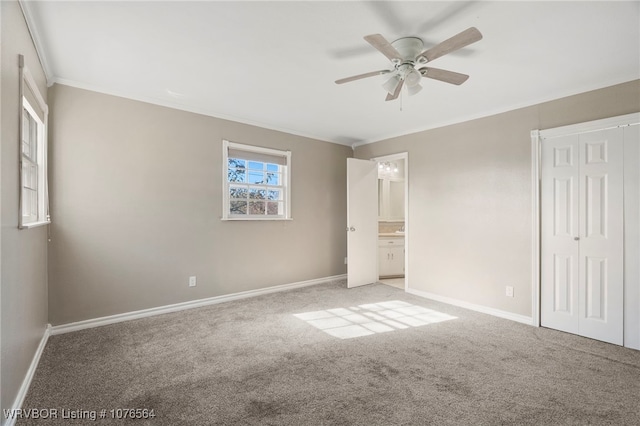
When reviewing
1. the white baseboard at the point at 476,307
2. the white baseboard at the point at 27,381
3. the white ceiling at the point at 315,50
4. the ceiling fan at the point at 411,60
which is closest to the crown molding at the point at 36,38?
the white ceiling at the point at 315,50

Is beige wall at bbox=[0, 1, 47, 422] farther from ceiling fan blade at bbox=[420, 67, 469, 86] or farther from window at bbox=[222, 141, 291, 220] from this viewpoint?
ceiling fan blade at bbox=[420, 67, 469, 86]

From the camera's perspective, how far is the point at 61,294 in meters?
3.01

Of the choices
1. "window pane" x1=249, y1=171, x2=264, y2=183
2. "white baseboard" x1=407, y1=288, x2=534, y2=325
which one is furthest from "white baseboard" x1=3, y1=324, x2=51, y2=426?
"white baseboard" x1=407, y1=288, x2=534, y2=325

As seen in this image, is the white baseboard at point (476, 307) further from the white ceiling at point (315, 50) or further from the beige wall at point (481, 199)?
the white ceiling at point (315, 50)

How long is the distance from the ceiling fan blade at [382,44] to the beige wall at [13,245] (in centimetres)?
201

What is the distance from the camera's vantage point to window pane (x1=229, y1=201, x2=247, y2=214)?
422 cm

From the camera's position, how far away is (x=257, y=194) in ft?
14.7

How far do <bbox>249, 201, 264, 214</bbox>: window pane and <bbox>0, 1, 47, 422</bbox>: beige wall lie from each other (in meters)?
2.41

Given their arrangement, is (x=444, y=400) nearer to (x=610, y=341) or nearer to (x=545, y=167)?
(x=610, y=341)

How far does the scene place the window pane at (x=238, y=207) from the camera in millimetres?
4219

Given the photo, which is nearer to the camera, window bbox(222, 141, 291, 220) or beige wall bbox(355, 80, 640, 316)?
beige wall bbox(355, 80, 640, 316)

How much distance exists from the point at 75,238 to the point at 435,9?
376 cm

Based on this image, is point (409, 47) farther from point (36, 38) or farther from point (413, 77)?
point (36, 38)

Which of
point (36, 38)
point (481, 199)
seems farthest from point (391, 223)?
point (36, 38)
